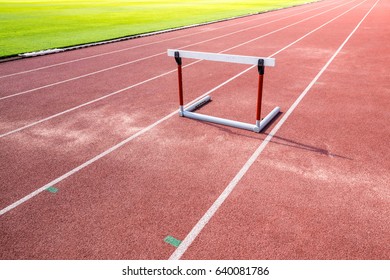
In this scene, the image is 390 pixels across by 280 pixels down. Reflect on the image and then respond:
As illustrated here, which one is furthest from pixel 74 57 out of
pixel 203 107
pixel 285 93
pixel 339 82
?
pixel 339 82

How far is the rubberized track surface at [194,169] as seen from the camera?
3250 mm

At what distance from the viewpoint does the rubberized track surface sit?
325 centimetres

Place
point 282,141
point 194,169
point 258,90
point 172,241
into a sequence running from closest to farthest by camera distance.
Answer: point 172,241 < point 194,169 < point 282,141 < point 258,90

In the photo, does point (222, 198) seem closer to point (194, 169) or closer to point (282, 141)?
point (194, 169)

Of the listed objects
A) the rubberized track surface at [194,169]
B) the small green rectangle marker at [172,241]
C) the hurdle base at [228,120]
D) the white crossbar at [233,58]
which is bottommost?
the small green rectangle marker at [172,241]

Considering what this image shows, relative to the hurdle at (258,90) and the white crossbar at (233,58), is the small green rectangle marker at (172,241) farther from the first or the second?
the white crossbar at (233,58)

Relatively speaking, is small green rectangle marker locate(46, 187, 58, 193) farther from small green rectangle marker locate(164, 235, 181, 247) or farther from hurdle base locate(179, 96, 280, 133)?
hurdle base locate(179, 96, 280, 133)

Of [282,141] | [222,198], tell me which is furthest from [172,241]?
[282,141]

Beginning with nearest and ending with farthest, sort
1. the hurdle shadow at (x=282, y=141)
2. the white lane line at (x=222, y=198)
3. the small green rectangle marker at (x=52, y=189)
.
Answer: the white lane line at (x=222, y=198)
the small green rectangle marker at (x=52, y=189)
the hurdle shadow at (x=282, y=141)

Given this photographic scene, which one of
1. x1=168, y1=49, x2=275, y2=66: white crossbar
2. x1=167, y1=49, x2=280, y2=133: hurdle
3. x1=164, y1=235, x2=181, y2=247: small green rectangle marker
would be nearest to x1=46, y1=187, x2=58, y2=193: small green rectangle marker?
x1=164, y1=235, x2=181, y2=247: small green rectangle marker

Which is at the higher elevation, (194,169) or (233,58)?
(233,58)

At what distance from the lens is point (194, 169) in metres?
4.48

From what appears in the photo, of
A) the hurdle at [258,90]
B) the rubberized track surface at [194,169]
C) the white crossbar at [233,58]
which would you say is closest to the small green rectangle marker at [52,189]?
the rubberized track surface at [194,169]

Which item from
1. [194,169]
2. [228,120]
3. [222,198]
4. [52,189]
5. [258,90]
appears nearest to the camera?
[222,198]
